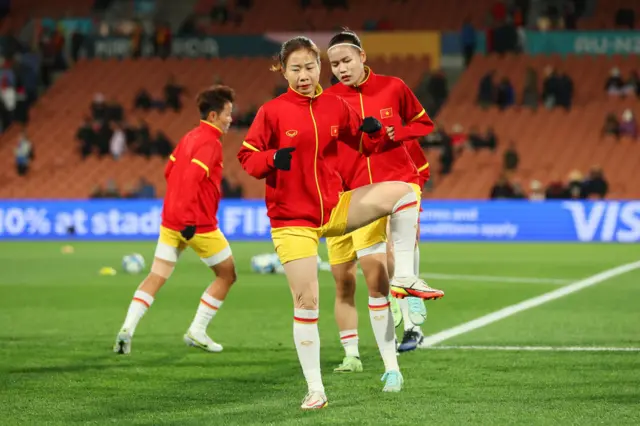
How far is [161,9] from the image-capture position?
38.7 m

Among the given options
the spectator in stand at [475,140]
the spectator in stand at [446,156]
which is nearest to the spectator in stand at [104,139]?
the spectator in stand at [446,156]

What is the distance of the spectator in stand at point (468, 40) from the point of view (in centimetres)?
3288

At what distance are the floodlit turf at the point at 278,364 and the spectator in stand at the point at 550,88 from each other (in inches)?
559

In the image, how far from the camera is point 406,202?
7973 mm

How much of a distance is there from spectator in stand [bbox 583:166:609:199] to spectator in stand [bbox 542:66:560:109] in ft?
15.3

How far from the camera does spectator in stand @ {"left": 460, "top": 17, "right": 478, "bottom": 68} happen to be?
32.9 m

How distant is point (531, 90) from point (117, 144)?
10.9m

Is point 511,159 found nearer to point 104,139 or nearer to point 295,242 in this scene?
point 104,139

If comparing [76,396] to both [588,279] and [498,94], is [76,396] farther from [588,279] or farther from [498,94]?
[498,94]

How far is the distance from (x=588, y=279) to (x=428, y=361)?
7.74 meters

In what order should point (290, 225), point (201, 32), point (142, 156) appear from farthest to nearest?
1. point (201, 32)
2. point (142, 156)
3. point (290, 225)

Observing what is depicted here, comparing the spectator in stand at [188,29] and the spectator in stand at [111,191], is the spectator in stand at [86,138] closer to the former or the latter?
the spectator in stand at [111,191]

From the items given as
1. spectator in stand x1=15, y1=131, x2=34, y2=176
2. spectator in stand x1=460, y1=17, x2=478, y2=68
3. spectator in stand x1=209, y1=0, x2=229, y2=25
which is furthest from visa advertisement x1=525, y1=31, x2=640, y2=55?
spectator in stand x1=15, y1=131, x2=34, y2=176

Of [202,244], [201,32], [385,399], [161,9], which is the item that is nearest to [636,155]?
[201,32]
